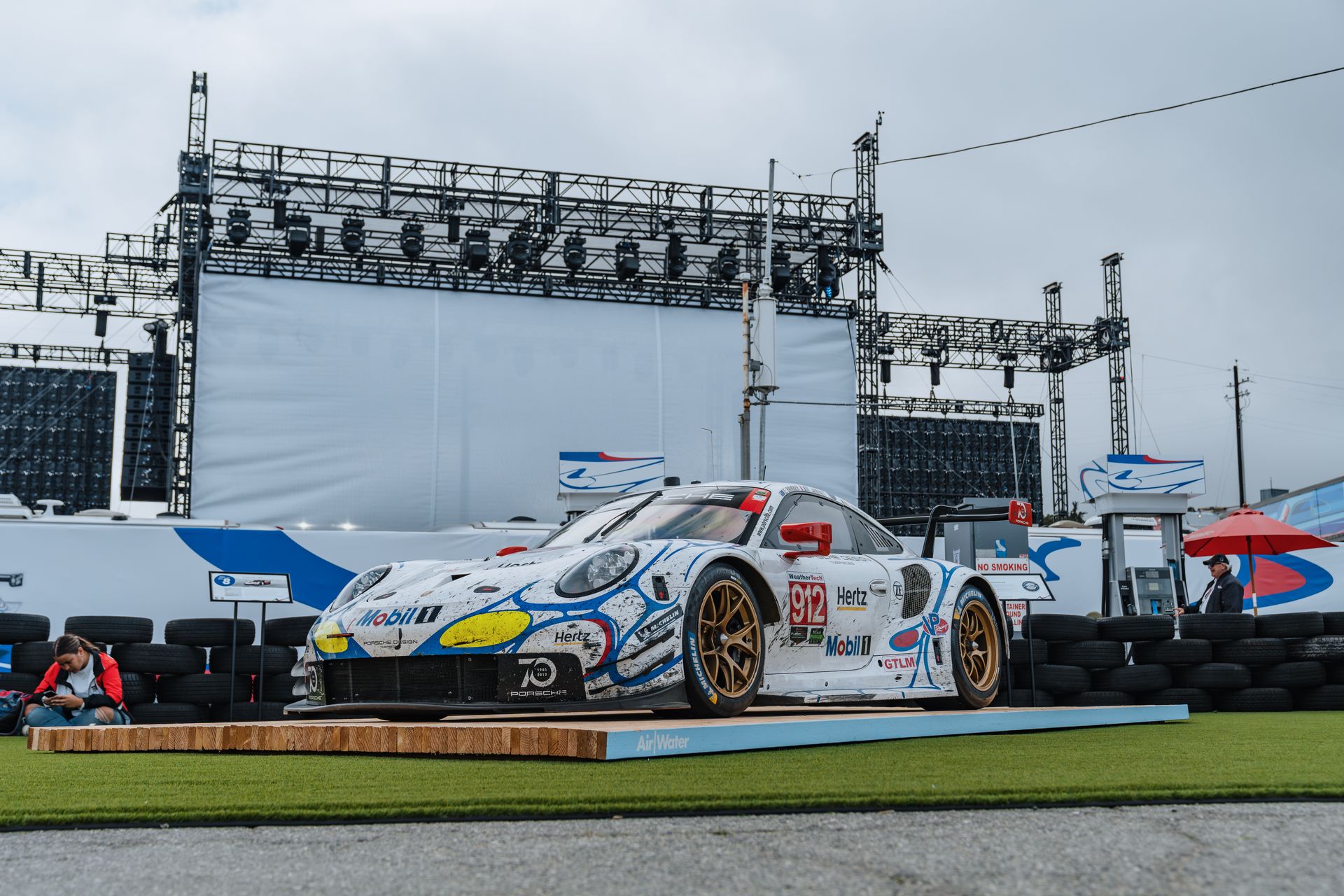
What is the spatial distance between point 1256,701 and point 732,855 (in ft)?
32.1

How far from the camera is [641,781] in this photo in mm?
3615

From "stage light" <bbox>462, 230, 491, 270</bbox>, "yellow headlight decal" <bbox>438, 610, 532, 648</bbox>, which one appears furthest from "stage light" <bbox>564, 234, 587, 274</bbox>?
"yellow headlight decal" <bbox>438, 610, 532, 648</bbox>

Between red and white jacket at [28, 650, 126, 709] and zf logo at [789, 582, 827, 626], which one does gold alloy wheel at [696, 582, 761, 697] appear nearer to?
zf logo at [789, 582, 827, 626]

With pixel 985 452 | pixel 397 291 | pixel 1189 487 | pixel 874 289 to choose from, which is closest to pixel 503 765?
pixel 1189 487

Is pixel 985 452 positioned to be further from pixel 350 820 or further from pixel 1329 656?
pixel 350 820

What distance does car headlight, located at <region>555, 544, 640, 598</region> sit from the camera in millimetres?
5148

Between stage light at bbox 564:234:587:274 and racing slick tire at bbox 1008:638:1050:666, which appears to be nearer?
racing slick tire at bbox 1008:638:1050:666

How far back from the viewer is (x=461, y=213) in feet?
91.6

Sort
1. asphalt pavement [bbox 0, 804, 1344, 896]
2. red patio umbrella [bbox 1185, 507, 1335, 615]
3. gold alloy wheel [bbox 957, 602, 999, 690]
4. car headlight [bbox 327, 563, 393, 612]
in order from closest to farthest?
asphalt pavement [bbox 0, 804, 1344, 896]
car headlight [bbox 327, 563, 393, 612]
gold alloy wheel [bbox 957, 602, 999, 690]
red patio umbrella [bbox 1185, 507, 1335, 615]

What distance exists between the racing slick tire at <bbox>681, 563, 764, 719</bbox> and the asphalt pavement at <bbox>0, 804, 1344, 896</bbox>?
7.00 feet

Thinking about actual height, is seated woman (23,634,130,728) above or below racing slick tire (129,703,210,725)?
above

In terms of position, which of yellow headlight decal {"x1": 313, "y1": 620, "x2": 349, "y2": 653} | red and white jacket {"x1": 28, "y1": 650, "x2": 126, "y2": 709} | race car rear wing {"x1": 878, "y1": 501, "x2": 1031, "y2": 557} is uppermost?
race car rear wing {"x1": 878, "y1": 501, "x2": 1031, "y2": 557}

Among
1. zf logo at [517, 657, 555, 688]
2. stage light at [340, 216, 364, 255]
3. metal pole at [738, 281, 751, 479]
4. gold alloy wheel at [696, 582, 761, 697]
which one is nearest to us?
zf logo at [517, 657, 555, 688]

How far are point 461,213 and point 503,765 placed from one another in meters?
24.9
